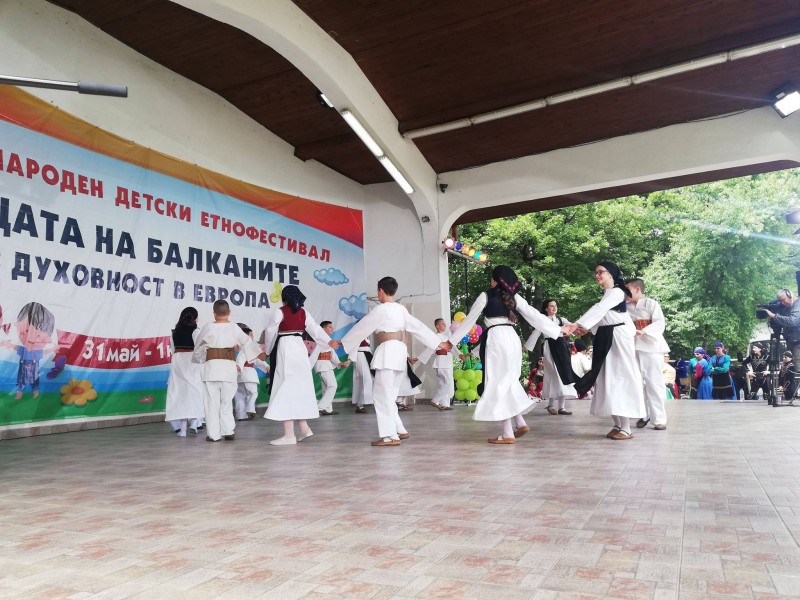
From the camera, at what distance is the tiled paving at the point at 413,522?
6.70 ft

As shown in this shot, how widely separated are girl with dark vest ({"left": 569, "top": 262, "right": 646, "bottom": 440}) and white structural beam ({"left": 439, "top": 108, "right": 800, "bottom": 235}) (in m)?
5.23

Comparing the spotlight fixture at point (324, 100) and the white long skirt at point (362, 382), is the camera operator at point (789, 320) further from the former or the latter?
the spotlight fixture at point (324, 100)

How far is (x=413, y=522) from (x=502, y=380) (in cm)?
290

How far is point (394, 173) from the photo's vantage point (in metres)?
10.4

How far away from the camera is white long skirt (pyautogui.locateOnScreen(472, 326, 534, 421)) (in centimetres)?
546

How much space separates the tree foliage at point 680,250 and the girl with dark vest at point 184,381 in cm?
1031

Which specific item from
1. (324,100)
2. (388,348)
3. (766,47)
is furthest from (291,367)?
(766,47)

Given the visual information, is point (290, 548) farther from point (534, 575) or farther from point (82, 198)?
point (82, 198)

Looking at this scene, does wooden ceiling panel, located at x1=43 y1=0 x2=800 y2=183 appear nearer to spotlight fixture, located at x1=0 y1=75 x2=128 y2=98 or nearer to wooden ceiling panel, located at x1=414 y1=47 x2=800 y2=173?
wooden ceiling panel, located at x1=414 y1=47 x2=800 y2=173

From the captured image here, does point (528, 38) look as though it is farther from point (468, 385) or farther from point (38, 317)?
point (38, 317)

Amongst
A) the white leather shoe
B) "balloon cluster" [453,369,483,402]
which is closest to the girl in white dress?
"balloon cluster" [453,369,483,402]

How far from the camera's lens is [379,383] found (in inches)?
229

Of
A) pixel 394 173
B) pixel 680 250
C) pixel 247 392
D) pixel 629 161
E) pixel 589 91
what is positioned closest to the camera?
pixel 589 91

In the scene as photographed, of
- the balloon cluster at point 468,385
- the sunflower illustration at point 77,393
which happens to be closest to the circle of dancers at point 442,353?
the sunflower illustration at point 77,393
